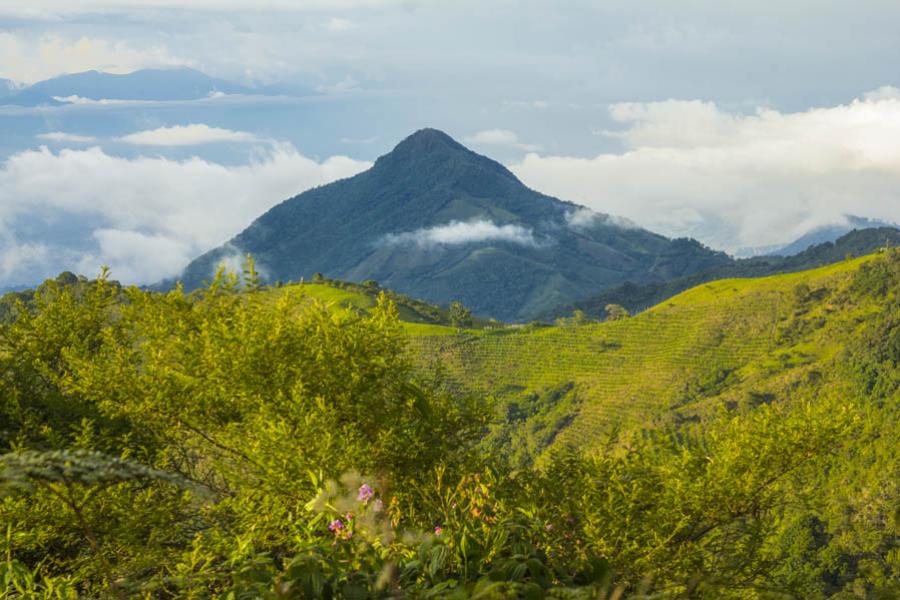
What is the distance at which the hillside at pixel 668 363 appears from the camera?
16318 cm

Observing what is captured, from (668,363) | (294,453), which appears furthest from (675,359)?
(294,453)

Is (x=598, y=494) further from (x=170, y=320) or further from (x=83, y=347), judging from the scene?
(x=83, y=347)

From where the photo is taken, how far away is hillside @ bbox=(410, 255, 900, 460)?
163 meters

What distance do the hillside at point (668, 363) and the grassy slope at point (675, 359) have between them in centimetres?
24

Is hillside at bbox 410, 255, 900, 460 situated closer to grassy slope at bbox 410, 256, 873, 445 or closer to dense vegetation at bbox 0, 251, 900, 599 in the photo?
grassy slope at bbox 410, 256, 873, 445

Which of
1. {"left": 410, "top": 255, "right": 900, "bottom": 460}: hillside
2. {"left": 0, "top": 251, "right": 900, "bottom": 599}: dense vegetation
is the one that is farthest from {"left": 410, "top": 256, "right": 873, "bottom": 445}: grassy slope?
{"left": 0, "top": 251, "right": 900, "bottom": 599}: dense vegetation

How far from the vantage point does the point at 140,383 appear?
14.2 metres

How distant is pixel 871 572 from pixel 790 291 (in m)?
204

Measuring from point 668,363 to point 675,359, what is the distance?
8.69 feet

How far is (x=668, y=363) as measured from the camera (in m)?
182

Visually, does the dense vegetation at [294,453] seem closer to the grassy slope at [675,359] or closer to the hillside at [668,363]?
the hillside at [668,363]

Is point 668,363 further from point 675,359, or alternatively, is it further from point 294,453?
point 294,453

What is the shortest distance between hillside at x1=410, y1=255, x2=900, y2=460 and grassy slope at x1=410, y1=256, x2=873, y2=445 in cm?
24

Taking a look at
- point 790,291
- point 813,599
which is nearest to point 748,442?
point 813,599
